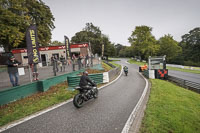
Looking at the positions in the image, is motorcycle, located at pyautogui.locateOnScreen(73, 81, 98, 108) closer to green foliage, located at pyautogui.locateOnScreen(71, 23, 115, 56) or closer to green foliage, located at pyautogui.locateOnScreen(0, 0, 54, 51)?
green foliage, located at pyautogui.locateOnScreen(0, 0, 54, 51)

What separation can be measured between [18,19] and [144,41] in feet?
129

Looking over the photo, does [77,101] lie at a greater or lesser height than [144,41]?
lesser

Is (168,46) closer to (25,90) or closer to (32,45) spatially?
(32,45)

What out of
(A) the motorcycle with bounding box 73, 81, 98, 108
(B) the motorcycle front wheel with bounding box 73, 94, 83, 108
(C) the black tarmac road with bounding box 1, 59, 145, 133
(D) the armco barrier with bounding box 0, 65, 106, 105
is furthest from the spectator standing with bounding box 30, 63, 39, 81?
(B) the motorcycle front wheel with bounding box 73, 94, 83, 108

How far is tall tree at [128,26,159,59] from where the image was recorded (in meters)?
38.6

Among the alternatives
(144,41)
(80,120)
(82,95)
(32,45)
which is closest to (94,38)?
(144,41)

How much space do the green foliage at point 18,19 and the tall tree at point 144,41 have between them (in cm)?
3405

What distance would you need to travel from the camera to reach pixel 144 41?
39.2 meters

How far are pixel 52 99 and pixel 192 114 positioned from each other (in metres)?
6.67

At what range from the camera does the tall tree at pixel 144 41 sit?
127ft

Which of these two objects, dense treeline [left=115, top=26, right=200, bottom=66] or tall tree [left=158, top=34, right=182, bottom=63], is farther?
tall tree [left=158, top=34, right=182, bottom=63]

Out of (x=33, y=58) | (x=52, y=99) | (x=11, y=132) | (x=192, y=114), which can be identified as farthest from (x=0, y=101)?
(x=192, y=114)

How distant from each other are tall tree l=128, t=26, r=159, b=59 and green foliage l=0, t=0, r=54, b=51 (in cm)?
3405

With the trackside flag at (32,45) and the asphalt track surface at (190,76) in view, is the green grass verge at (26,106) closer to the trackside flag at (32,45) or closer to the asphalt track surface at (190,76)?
the trackside flag at (32,45)
